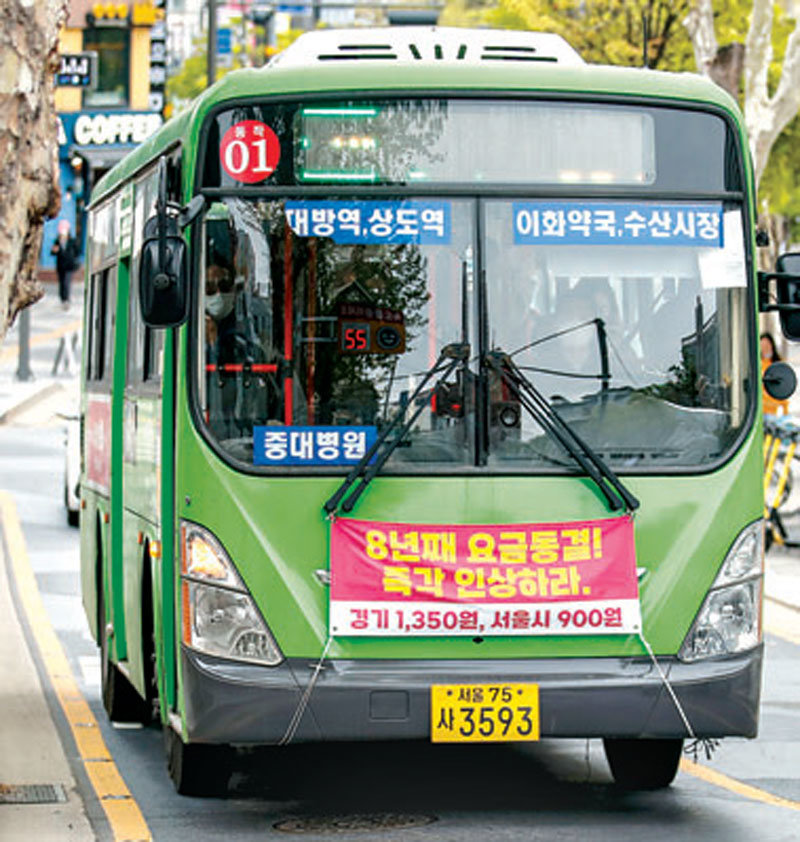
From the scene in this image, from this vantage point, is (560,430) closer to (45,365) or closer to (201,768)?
(201,768)

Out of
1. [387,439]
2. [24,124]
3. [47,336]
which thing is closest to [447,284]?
[387,439]

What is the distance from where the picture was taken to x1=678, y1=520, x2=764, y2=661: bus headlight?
880 cm

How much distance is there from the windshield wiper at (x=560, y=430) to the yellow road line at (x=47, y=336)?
3879 centimetres

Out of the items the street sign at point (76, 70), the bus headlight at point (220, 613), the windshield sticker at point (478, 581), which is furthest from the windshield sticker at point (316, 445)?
the street sign at point (76, 70)

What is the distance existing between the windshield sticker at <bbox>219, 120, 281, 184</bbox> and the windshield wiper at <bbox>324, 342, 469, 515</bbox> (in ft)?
3.08

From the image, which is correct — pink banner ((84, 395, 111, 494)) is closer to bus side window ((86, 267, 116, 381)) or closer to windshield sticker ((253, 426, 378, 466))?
bus side window ((86, 267, 116, 381))

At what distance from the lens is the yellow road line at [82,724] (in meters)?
9.20

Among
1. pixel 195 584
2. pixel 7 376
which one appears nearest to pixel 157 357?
pixel 195 584

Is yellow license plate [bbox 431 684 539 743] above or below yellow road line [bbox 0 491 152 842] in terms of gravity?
above

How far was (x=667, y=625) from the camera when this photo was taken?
876cm

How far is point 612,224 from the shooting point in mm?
8922

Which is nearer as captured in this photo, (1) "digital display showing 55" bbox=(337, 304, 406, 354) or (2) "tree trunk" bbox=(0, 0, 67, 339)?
(1) "digital display showing 55" bbox=(337, 304, 406, 354)

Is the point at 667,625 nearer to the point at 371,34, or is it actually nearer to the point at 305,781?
the point at 305,781

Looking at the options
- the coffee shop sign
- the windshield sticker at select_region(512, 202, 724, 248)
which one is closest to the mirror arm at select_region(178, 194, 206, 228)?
the windshield sticker at select_region(512, 202, 724, 248)
